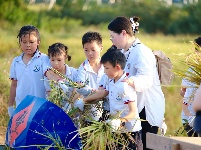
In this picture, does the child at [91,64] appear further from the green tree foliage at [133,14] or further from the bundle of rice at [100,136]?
the green tree foliage at [133,14]

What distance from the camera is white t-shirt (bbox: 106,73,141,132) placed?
627cm

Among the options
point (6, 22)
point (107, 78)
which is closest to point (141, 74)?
→ point (107, 78)

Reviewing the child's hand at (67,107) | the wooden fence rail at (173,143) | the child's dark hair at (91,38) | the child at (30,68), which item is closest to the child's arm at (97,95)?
the child's hand at (67,107)

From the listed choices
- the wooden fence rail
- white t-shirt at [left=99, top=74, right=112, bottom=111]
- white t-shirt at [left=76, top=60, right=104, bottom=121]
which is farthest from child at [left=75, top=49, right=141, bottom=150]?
the wooden fence rail

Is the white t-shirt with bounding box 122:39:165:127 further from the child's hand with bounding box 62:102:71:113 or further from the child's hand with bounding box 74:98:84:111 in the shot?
the child's hand with bounding box 62:102:71:113

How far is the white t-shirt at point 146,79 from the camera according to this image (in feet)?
21.2

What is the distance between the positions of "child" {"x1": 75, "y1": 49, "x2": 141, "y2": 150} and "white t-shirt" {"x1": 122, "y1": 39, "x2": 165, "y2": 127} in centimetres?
13

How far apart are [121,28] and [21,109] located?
1172 mm

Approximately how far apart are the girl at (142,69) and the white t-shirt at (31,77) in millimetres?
1150

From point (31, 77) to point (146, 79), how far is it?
1.54 metres

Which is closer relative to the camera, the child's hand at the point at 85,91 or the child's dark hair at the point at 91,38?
the child's hand at the point at 85,91

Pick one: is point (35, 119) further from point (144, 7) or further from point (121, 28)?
point (144, 7)

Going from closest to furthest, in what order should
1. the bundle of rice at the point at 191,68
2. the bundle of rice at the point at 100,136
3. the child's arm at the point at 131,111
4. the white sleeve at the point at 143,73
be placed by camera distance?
the bundle of rice at the point at 191,68, the bundle of rice at the point at 100,136, the child's arm at the point at 131,111, the white sleeve at the point at 143,73

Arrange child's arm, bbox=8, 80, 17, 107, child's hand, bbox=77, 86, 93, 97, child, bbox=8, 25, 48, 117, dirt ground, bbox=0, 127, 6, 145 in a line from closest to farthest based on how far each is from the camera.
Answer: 1. child's hand, bbox=77, 86, 93, 97
2. child, bbox=8, 25, 48, 117
3. child's arm, bbox=8, 80, 17, 107
4. dirt ground, bbox=0, 127, 6, 145
